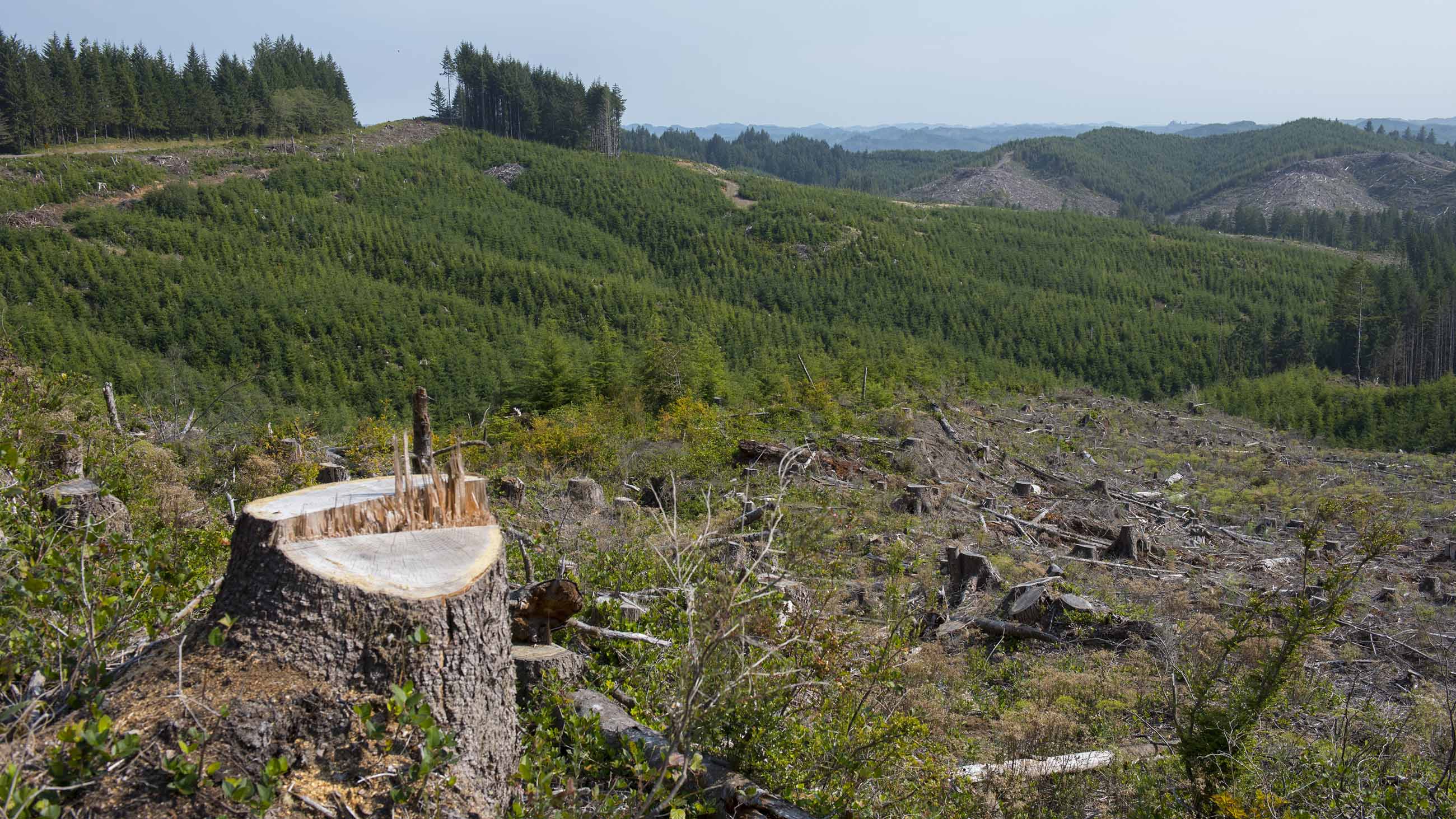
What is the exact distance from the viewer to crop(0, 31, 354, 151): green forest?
49031 mm

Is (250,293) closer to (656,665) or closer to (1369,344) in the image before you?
(656,665)

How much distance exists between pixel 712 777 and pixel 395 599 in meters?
1.59

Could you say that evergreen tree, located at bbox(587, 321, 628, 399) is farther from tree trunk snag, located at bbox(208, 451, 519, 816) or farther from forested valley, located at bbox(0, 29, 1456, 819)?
tree trunk snag, located at bbox(208, 451, 519, 816)

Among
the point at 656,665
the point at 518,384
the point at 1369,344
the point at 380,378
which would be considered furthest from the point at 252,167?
the point at 1369,344

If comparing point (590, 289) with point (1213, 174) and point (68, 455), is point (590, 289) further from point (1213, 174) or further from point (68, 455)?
point (1213, 174)

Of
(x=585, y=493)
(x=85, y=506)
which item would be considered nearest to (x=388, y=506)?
(x=85, y=506)

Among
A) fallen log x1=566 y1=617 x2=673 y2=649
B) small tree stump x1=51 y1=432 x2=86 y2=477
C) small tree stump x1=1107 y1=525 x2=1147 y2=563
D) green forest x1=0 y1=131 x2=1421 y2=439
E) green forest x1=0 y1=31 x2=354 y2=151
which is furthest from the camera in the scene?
green forest x1=0 y1=31 x2=354 y2=151

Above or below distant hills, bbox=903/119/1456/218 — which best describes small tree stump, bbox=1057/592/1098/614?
below

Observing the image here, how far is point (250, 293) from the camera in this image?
108ft

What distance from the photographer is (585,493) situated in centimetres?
921

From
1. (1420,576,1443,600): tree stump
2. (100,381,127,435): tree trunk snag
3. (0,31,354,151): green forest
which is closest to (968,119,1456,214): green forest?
(0,31,354,151): green forest

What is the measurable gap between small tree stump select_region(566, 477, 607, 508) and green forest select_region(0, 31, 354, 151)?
6039cm

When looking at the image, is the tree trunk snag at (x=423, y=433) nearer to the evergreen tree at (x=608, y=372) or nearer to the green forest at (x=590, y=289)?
the green forest at (x=590, y=289)

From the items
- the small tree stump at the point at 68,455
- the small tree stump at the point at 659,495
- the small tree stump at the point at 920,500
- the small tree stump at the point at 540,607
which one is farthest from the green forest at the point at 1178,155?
the small tree stump at the point at 68,455
